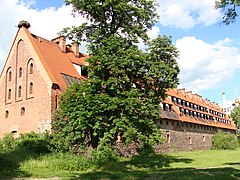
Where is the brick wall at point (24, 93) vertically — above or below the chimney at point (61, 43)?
below

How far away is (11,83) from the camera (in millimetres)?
31609

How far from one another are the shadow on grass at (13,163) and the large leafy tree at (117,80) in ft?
9.90

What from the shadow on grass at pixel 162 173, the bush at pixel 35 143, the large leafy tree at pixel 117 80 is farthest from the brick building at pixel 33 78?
the shadow on grass at pixel 162 173

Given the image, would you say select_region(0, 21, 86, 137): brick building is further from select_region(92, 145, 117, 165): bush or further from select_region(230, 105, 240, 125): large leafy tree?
select_region(230, 105, 240, 125): large leafy tree

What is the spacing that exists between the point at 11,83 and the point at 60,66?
589 cm

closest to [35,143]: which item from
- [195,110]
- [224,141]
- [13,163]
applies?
[13,163]

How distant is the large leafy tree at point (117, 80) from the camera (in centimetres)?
2067

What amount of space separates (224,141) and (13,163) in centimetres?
4747

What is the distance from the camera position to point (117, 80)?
21234 millimetres

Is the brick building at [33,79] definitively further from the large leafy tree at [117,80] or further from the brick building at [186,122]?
the brick building at [186,122]

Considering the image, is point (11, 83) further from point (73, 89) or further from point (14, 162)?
point (14, 162)

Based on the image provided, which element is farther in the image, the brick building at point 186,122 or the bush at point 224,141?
the bush at point 224,141

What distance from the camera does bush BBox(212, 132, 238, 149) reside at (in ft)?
184

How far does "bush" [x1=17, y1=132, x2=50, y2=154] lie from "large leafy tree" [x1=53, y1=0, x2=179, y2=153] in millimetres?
1582
